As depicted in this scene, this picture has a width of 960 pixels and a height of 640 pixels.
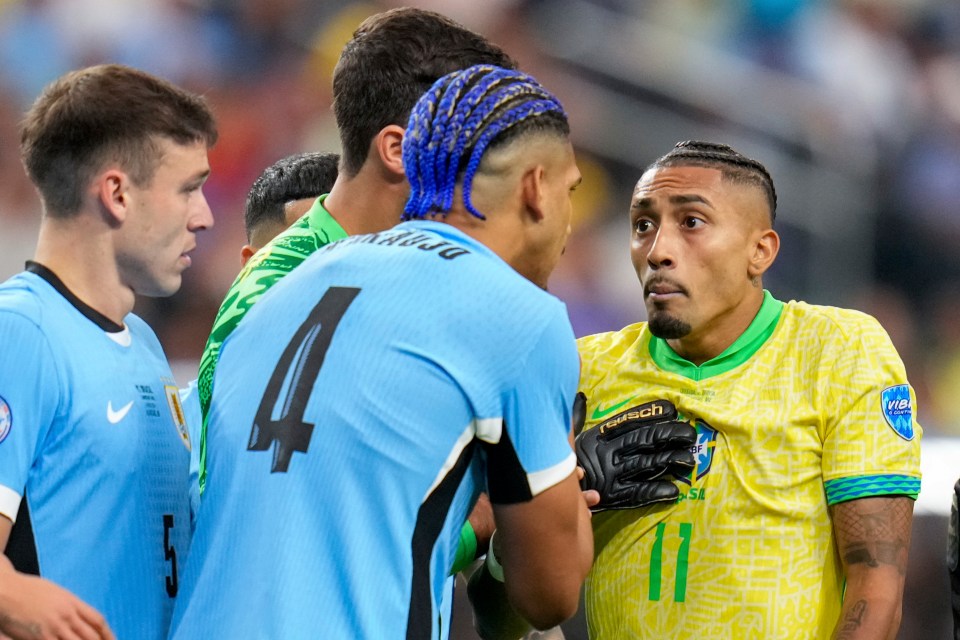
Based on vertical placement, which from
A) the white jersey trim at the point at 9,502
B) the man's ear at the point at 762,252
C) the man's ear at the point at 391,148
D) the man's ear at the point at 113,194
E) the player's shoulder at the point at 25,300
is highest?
the man's ear at the point at 762,252

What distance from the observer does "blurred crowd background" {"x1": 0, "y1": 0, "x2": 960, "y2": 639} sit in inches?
223

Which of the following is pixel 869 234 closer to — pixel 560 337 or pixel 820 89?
pixel 820 89

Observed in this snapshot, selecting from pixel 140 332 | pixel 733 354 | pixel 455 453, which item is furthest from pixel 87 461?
pixel 733 354

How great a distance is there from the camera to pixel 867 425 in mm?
2451

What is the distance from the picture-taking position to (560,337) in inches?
67.4

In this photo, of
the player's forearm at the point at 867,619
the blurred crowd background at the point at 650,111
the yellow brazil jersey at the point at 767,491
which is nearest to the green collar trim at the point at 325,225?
the yellow brazil jersey at the point at 767,491

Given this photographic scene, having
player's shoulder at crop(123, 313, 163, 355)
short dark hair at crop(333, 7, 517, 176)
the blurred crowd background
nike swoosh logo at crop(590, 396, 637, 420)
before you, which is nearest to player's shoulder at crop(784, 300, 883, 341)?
nike swoosh logo at crop(590, 396, 637, 420)

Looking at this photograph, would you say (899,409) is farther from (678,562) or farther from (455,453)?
(455,453)

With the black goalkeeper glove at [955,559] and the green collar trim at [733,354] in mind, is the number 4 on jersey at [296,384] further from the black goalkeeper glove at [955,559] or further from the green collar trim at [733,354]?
the black goalkeeper glove at [955,559]

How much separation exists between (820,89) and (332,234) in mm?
4281

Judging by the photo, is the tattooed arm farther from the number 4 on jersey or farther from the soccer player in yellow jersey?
the number 4 on jersey

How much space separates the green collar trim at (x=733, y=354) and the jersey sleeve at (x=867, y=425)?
18 cm

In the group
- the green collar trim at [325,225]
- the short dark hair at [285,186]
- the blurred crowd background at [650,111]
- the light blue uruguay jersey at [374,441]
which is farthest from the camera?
the blurred crowd background at [650,111]

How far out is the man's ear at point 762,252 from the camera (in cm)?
281
